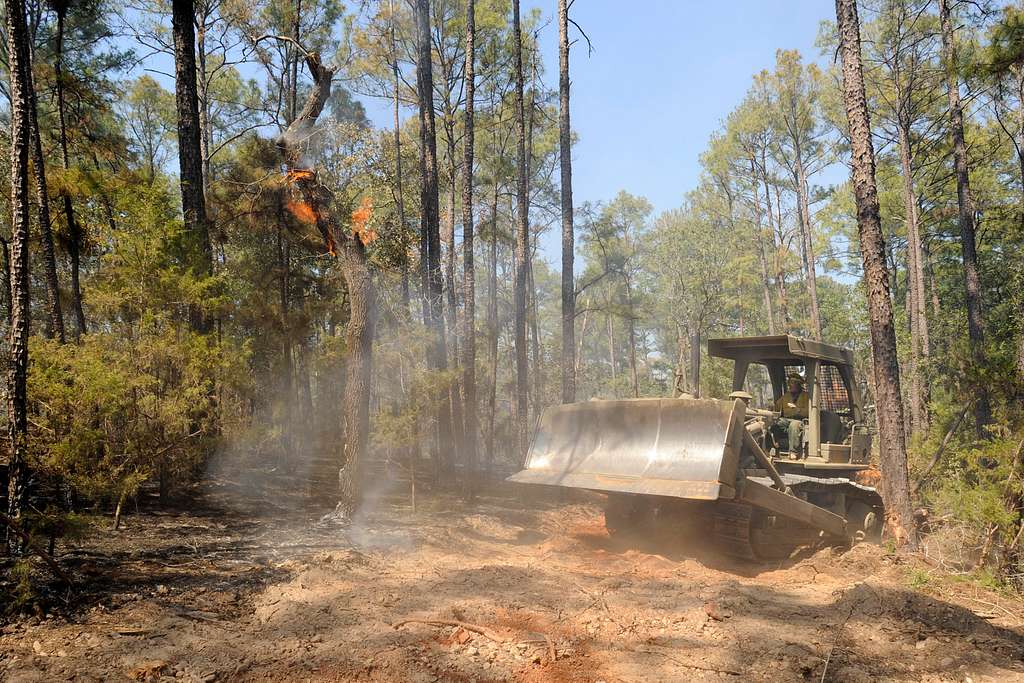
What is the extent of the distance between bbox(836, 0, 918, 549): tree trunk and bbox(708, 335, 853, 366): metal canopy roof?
964mm

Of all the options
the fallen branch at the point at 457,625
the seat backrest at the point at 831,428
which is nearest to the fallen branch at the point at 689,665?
the fallen branch at the point at 457,625

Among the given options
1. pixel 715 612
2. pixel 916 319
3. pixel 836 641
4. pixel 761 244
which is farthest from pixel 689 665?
pixel 761 244

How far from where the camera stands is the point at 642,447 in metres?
8.48

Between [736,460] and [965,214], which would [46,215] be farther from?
[965,214]

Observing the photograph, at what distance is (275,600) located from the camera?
6.56 metres

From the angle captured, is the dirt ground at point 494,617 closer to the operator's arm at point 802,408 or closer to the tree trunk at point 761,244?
the operator's arm at point 802,408

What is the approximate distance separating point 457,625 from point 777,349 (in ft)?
21.1

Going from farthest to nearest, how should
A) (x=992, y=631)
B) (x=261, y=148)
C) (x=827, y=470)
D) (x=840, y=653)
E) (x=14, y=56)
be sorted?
1. (x=261, y=148)
2. (x=827, y=470)
3. (x=14, y=56)
4. (x=992, y=631)
5. (x=840, y=653)

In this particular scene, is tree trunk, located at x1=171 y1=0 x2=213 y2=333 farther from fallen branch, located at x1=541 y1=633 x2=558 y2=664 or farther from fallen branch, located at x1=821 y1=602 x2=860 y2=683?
fallen branch, located at x1=821 y1=602 x2=860 y2=683

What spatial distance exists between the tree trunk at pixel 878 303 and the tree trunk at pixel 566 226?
803 centimetres

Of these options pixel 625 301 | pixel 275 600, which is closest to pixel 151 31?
pixel 275 600

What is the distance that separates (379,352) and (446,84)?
14.8 metres

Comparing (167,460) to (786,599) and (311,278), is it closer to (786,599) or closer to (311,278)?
(786,599)

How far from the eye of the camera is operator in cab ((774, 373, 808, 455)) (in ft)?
31.0
